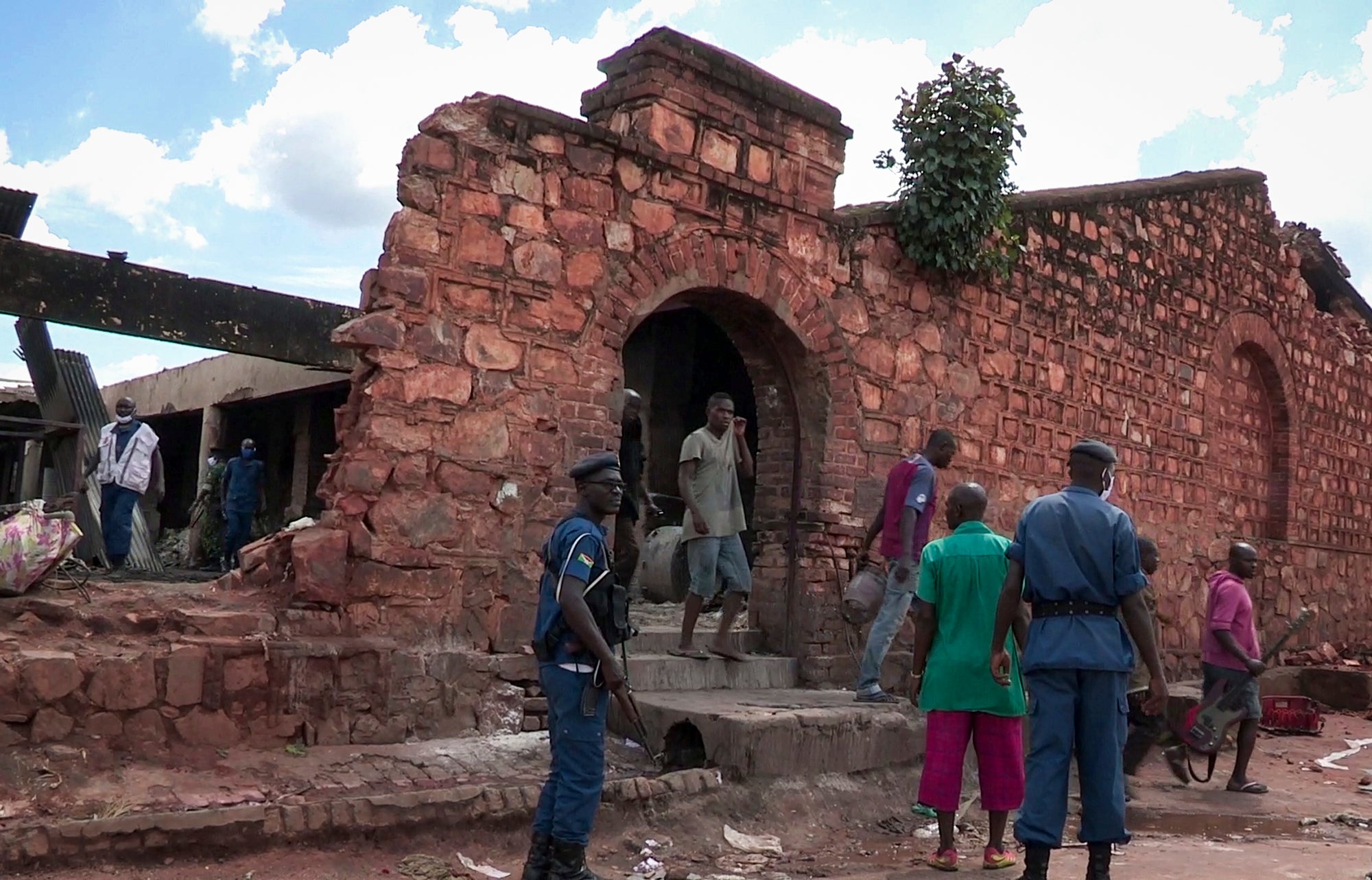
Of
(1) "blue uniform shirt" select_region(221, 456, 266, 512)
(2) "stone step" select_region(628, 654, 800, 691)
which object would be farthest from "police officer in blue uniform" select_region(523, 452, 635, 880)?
(1) "blue uniform shirt" select_region(221, 456, 266, 512)

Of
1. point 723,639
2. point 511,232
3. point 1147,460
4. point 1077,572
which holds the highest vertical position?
point 511,232

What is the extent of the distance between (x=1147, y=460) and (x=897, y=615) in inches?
206

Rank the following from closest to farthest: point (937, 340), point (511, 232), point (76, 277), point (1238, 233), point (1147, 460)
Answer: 1. point (511, 232)
2. point (937, 340)
3. point (76, 277)
4. point (1147, 460)
5. point (1238, 233)

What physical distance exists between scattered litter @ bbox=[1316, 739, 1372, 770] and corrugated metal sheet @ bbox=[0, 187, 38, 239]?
11.9 meters

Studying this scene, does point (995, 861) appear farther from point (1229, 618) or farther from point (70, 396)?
point (70, 396)

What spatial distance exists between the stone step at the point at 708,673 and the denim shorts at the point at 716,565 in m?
0.46

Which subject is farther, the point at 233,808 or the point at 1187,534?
the point at 1187,534

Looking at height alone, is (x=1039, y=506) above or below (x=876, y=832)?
above

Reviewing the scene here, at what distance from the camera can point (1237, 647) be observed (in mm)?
7859

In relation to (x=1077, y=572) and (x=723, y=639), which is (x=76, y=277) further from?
(x=1077, y=572)

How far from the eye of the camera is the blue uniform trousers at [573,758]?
4684 mm

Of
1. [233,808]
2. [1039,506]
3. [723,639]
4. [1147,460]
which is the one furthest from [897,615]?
[1147,460]

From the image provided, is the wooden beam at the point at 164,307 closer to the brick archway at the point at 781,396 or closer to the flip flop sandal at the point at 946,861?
the brick archway at the point at 781,396

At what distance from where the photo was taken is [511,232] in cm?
686
